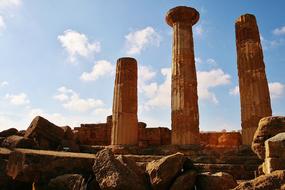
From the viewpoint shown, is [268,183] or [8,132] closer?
[268,183]

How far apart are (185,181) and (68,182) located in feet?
8.71

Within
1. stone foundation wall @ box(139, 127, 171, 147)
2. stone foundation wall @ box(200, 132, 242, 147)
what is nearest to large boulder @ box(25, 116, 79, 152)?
stone foundation wall @ box(139, 127, 171, 147)

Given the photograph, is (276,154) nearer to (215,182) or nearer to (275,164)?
(275,164)

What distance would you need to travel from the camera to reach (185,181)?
6.40 metres

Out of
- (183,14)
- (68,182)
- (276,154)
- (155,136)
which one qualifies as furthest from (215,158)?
(155,136)

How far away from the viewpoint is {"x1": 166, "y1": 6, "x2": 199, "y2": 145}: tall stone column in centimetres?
1483

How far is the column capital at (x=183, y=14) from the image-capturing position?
16.2 metres

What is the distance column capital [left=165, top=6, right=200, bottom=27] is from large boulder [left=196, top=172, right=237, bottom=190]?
37.3ft

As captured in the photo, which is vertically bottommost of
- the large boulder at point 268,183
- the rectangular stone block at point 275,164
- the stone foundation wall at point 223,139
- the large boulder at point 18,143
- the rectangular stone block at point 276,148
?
the large boulder at point 268,183

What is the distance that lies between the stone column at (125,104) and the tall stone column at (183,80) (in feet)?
8.69

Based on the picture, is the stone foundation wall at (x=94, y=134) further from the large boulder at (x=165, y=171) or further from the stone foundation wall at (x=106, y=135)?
the large boulder at (x=165, y=171)

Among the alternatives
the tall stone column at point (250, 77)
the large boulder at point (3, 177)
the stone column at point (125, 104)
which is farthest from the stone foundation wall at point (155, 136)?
the large boulder at point (3, 177)

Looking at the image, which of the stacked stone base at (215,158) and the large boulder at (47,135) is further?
the large boulder at (47,135)

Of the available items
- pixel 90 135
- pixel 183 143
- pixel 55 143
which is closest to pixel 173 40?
pixel 183 143
